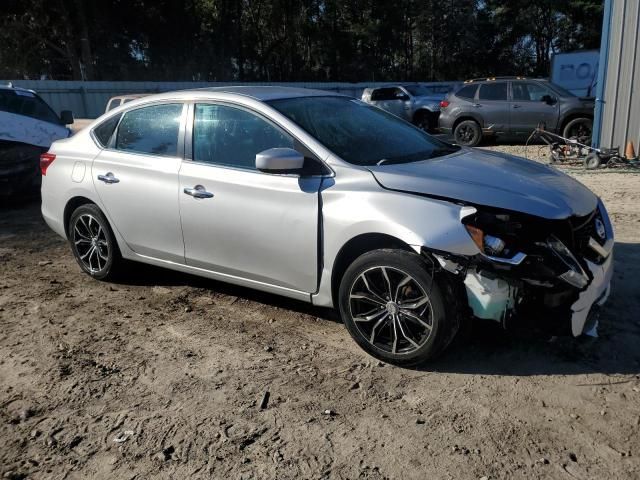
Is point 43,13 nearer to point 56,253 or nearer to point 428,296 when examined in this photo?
point 56,253

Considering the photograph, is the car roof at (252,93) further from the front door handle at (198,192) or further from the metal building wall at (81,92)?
the metal building wall at (81,92)

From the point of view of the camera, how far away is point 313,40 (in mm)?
46344

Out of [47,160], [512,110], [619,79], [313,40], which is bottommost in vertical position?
[47,160]

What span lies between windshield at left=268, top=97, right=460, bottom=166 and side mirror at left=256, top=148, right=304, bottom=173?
30cm

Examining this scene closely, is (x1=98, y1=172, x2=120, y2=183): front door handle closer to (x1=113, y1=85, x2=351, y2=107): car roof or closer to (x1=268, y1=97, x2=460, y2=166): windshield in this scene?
(x1=113, y1=85, x2=351, y2=107): car roof

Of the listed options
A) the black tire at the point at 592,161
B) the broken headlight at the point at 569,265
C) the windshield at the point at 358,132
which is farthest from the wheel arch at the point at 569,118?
the broken headlight at the point at 569,265

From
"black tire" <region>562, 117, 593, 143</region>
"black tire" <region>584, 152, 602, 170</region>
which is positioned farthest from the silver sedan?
"black tire" <region>562, 117, 593, 143</region>

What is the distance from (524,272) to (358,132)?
1.63m

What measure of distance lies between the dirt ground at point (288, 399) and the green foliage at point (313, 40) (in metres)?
36.2

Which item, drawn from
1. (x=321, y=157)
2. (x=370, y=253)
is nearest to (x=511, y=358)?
(x=370, y=253)

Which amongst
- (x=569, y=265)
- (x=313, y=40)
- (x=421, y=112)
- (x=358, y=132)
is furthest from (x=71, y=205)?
(x=313, y=40)

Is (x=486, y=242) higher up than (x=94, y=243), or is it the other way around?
(x=486, y=242)

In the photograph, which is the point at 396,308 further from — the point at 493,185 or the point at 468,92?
the point at 468,92

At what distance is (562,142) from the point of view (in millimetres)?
11891
